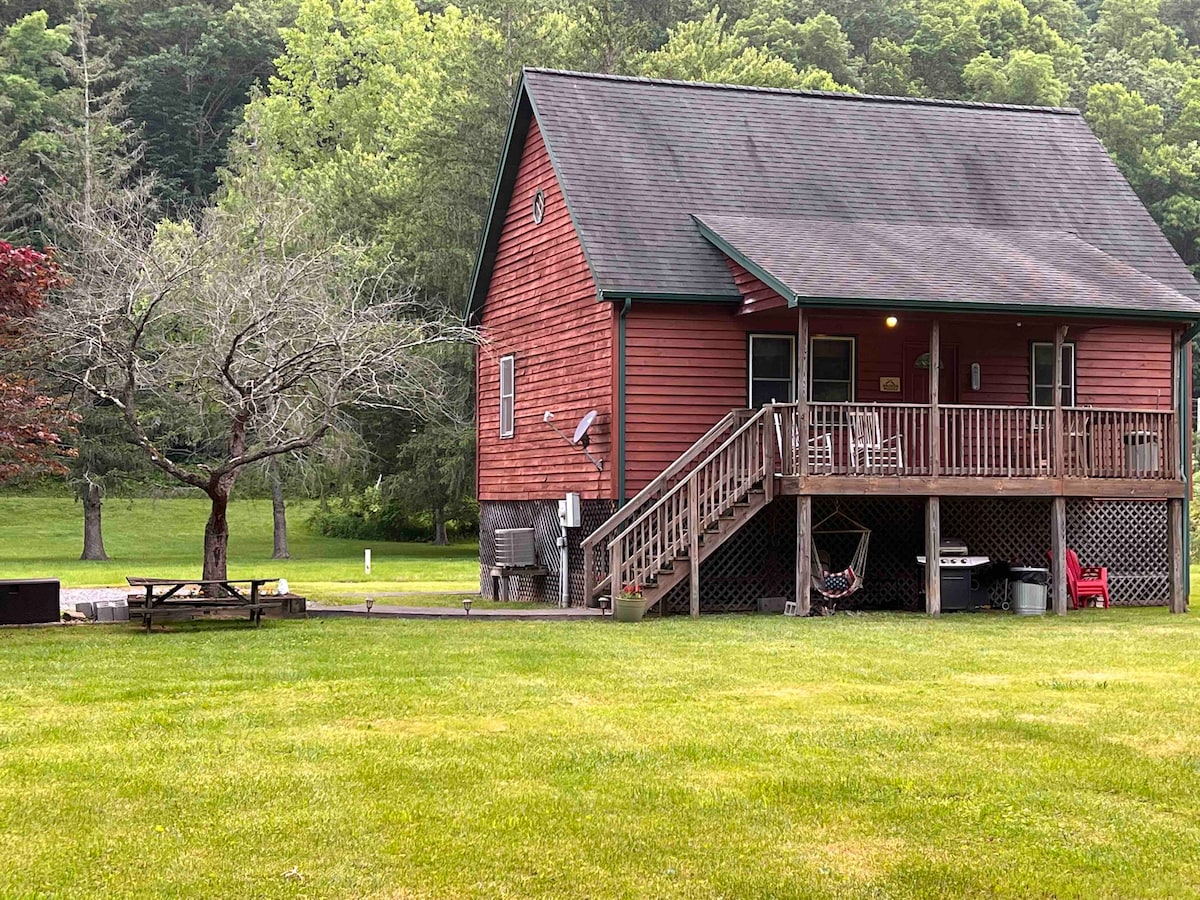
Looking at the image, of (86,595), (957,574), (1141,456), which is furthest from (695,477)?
(86,595)

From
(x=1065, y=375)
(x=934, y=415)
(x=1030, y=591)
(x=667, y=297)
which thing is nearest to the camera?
(x=934, y=415)

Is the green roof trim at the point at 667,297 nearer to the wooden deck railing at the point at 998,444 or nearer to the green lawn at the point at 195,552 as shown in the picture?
the wooden deck railing at the point at 998,444

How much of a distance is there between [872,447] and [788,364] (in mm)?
2380

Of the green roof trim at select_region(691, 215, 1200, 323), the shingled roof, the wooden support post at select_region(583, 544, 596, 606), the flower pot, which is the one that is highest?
the shingled roof

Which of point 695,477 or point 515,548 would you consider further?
point 515,548

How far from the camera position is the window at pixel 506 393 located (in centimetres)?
2475

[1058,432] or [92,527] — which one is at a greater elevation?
[1058,432]

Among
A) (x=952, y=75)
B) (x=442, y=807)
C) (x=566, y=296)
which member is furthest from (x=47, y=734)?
(x=952, y=75)

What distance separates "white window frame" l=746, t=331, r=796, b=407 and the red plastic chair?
4.87 meters

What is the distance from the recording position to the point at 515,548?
22.9m

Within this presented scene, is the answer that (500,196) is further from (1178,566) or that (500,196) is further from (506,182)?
(1178,566)

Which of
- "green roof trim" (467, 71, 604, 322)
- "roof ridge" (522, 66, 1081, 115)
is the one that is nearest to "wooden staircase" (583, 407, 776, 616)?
"green roof trim" (467, 71, 604, 322)

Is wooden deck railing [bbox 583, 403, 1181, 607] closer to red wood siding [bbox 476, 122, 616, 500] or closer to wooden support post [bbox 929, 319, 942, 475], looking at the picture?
wooden support post [bbox 929, 319, 942, 475]

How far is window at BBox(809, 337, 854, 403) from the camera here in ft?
72.1
